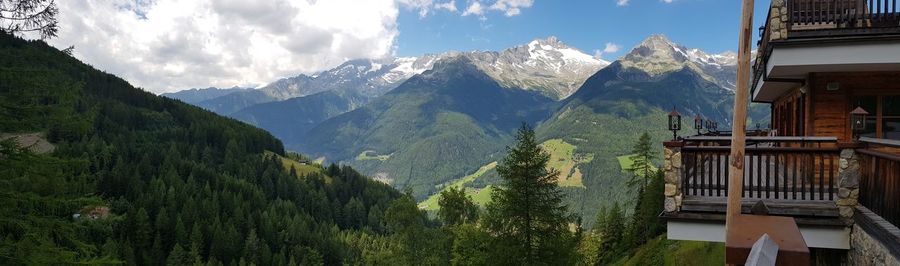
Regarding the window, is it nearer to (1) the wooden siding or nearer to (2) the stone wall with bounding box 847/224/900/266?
(1) the wooden siding

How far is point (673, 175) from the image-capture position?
9781mm

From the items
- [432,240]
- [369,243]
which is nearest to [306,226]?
[369,243]

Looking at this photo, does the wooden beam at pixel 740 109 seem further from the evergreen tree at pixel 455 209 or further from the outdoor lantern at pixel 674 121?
the evergreen tree at pixel 455 209

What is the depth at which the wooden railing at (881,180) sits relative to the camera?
7.23 m

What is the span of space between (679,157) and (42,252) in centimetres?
1579

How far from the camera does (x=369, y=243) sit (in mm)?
135125

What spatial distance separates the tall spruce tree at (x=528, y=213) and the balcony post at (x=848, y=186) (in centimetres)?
1431

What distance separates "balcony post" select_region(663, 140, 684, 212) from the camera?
31.8 ft

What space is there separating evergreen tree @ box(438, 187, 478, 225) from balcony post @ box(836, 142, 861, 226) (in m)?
45.0

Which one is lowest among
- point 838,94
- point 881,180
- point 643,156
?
point 643,156

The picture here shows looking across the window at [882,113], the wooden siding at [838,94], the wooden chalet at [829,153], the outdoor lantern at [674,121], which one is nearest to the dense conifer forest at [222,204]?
the outdoor lantern at [674,121]

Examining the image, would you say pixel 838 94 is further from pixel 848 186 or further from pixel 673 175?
pixel 673 175

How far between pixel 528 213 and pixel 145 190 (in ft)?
424

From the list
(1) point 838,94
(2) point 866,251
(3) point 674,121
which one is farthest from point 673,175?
(3) point 674,121
